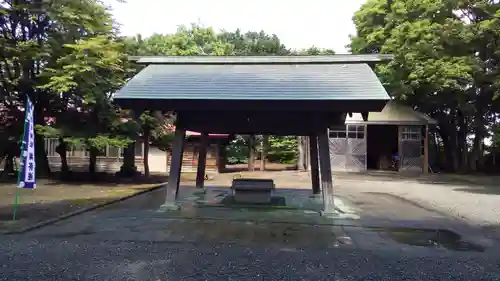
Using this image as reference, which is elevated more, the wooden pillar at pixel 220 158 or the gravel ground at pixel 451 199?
the wooden pillar at pixel 220 158

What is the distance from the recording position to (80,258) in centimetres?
645

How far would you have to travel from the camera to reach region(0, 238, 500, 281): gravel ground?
5.68 metres

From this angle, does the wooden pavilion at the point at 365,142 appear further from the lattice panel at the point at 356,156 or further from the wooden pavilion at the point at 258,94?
the wooden pavilion at the point at 258,94

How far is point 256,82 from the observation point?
10.7 metres

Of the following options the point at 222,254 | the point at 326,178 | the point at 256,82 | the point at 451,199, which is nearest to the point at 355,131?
the point at 451,199

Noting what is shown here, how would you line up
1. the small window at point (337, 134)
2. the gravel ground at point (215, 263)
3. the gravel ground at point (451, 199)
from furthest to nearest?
the small window at point (337, 134) < the gravel ground at point (451, 199) < the gravel ground at point (215, 263)

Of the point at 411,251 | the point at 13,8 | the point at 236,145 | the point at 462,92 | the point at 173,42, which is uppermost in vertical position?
the point at 173,42

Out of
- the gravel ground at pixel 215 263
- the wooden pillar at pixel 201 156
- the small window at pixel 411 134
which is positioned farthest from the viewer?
the small window at pixel 411 134

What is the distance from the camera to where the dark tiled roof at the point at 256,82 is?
389 inches

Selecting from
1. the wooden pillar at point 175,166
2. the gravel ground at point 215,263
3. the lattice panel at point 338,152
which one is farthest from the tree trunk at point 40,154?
the lattice panel at point 338,152

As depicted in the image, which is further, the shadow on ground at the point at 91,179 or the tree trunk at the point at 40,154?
the shadow on ground at the point at 91,179

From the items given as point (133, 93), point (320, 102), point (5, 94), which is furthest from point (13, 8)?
point (320, 102)

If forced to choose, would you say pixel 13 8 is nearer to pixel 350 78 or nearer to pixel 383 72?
pixel 350 78

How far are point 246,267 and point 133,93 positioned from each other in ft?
18.9
